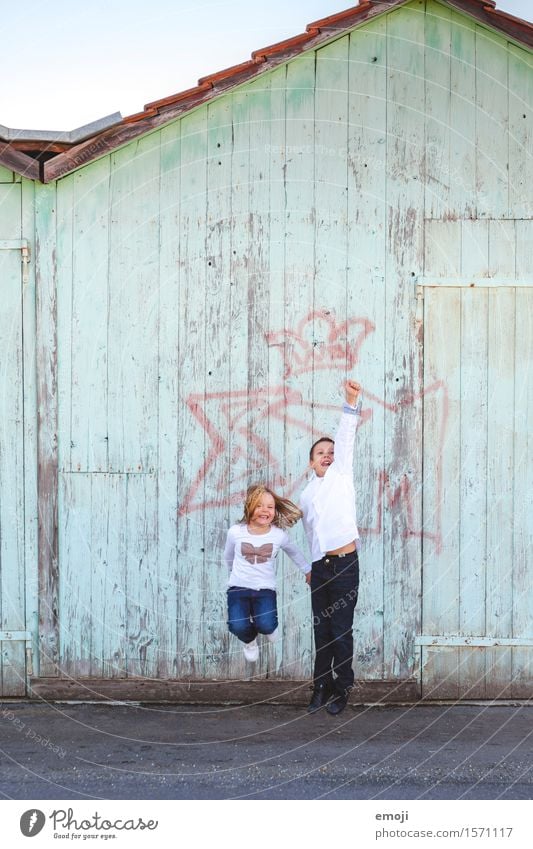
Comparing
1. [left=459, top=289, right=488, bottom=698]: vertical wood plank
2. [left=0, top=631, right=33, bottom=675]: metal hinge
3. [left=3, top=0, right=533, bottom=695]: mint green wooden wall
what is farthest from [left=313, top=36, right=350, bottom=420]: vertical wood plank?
→ [left=0, top=631, right=33, bottom=675]: metal hinge

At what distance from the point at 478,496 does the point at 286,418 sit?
130 cm

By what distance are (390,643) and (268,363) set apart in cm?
191

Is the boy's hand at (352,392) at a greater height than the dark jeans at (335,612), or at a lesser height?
greater

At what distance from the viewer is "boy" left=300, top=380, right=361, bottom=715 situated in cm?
656

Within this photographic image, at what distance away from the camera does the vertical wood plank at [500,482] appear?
7.18 metres

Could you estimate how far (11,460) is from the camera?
7309mm

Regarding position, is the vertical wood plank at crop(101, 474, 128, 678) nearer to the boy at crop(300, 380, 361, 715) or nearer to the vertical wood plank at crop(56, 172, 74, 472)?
the vertical wood plank at crop(56, 172, 74, 472)

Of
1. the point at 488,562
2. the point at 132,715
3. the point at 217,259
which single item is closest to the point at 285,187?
the point at 217,259

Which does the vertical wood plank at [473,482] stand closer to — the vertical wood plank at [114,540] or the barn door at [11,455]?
the vertical wood plank at [114,540]

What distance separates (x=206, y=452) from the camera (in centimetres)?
725

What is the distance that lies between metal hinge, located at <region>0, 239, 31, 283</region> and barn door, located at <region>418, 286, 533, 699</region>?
8.20 feet

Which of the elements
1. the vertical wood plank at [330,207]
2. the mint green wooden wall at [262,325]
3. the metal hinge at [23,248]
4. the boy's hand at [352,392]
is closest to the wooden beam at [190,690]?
the mint green wooden wall at [262,325]

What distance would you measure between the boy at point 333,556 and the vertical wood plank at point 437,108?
1.44m
